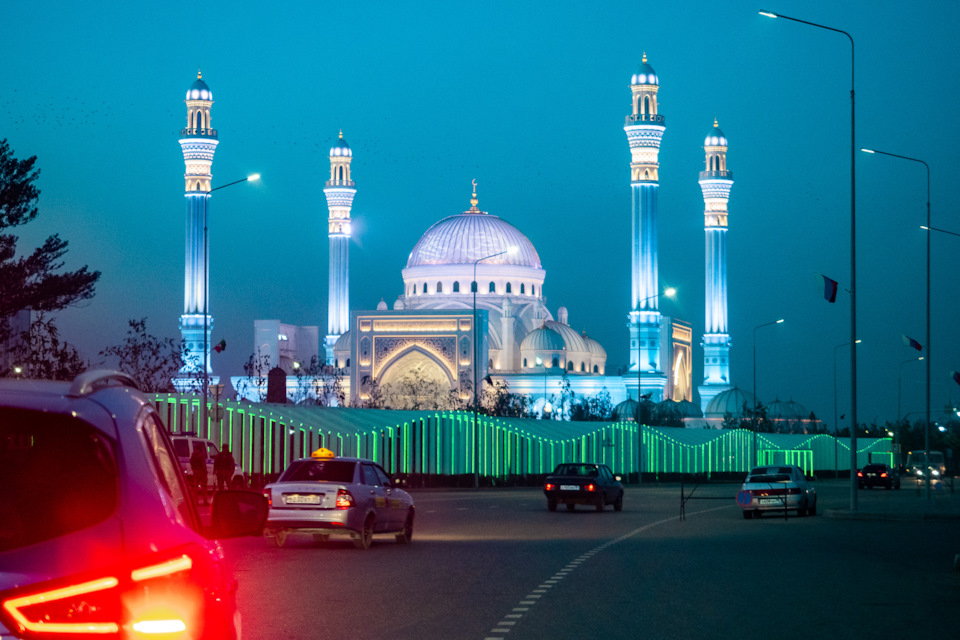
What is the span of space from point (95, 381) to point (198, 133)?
102757mm

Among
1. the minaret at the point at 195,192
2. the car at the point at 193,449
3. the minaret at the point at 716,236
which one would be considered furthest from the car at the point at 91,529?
the minaret at the point at 716,236

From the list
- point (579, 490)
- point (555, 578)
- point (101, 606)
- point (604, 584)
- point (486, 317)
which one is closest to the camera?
point (101, 606)

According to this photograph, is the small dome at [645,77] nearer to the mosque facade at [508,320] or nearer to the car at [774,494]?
the mosque facade at [508,320]

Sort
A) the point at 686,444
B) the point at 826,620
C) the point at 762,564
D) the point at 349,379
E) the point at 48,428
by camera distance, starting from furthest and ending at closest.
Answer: the point at 349,379 → the point at 686,444 → the point at 762,564 → the point at 826,620 → the point at 48,428

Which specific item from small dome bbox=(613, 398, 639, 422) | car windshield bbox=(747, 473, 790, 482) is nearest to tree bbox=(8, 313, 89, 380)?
car windshield bbox=(747, 473, 790, 482)

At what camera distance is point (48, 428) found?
413cm

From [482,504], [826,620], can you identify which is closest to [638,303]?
[482,504]

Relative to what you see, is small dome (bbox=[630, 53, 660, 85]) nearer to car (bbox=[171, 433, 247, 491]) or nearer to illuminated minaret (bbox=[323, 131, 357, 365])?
illuminated minaret (bbox=[323, 131, 357, 365])

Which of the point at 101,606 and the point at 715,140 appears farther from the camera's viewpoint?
the point at 715,140

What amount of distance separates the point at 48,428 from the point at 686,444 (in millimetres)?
73179

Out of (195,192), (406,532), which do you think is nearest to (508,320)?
(195,192)

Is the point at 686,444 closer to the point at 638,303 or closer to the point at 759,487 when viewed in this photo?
the point at 638,303

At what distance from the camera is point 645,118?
107 metres

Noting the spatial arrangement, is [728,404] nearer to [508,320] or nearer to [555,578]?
[508,320]
